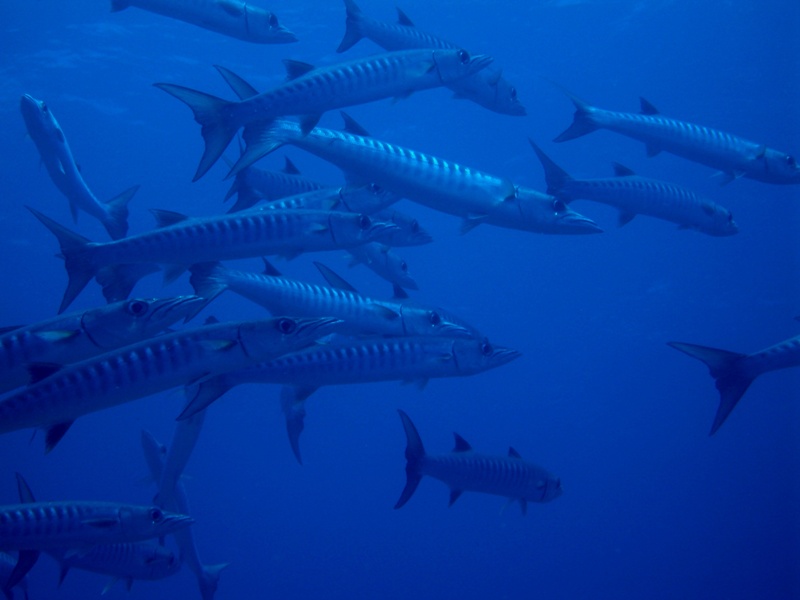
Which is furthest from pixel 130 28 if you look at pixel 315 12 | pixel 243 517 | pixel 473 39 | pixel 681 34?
pixel 243 517

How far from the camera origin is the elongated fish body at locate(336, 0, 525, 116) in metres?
8.62

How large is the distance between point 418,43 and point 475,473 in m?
6.12

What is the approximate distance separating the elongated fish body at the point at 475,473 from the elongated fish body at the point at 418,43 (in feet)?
15.2

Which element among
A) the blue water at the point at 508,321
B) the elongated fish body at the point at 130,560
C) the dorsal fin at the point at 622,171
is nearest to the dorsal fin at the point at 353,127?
the dorsal fin at the point at 622,171

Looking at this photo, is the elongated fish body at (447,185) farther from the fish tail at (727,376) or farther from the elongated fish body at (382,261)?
the elongated fish body at (382,261)

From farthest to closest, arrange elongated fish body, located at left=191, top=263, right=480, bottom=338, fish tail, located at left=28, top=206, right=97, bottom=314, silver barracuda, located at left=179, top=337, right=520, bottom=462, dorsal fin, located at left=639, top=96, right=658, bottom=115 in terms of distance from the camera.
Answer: dorsal fin, located at left=639, top=96, right=658, bottom=115 → elongated fish body, located at left=191, top=263, right=480, bottom=338 → silver barracuda, located at left=179, top=337, right=520, bottom=462 → fish tail, located at left=28, top=206, right=97, bottom=314

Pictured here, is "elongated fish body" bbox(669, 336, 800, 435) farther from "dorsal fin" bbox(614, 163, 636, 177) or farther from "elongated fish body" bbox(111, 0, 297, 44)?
"elongated fish body" bbox(111, 0, 297, 44)

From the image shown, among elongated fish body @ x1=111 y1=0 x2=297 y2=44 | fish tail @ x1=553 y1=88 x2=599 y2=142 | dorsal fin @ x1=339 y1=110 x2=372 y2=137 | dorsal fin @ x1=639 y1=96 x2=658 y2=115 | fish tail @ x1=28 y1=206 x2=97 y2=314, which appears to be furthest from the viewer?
dorsal fin @ x1=639 y1=96 x2=658 y2=115

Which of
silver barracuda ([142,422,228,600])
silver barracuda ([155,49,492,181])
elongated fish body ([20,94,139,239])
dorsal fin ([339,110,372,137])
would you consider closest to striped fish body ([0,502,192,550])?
silver barracuda ([142,422,228,600])

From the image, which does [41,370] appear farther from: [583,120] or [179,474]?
[583,120]

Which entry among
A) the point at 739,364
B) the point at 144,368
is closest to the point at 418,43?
the point at 739,364

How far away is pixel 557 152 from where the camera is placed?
94.3ft

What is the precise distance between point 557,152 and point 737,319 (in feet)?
63.3

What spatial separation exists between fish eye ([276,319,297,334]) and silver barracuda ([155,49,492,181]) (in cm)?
196
